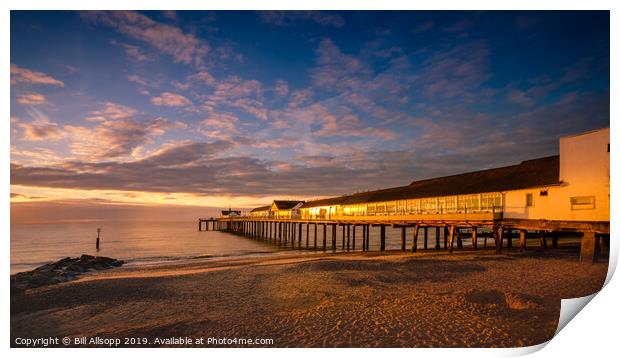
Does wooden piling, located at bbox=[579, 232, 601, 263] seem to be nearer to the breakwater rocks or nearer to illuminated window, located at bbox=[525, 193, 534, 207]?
illuminated window, located at bbox=[525, 193, 534, 207]

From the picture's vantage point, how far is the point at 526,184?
19.0m

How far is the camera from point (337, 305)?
11.1m

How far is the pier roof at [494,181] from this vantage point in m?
18.6

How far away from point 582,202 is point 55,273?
27.5 metres

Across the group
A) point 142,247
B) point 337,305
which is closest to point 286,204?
point 142,247

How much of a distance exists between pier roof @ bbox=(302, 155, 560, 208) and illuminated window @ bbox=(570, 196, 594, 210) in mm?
1150

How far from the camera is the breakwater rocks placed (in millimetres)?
17572

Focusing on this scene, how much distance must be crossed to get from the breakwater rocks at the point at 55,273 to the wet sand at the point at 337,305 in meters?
1.65

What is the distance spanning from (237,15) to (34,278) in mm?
16826

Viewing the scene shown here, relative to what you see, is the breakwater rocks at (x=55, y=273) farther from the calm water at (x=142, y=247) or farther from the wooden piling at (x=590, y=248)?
the wooden piling at (x=590, y=248)

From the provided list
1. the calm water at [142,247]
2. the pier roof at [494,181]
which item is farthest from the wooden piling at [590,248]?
the calm water at [142,247]

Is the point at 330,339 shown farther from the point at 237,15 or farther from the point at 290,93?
the point at 290,93

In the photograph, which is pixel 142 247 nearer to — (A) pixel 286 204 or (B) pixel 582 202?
(A) pixel 286 204
